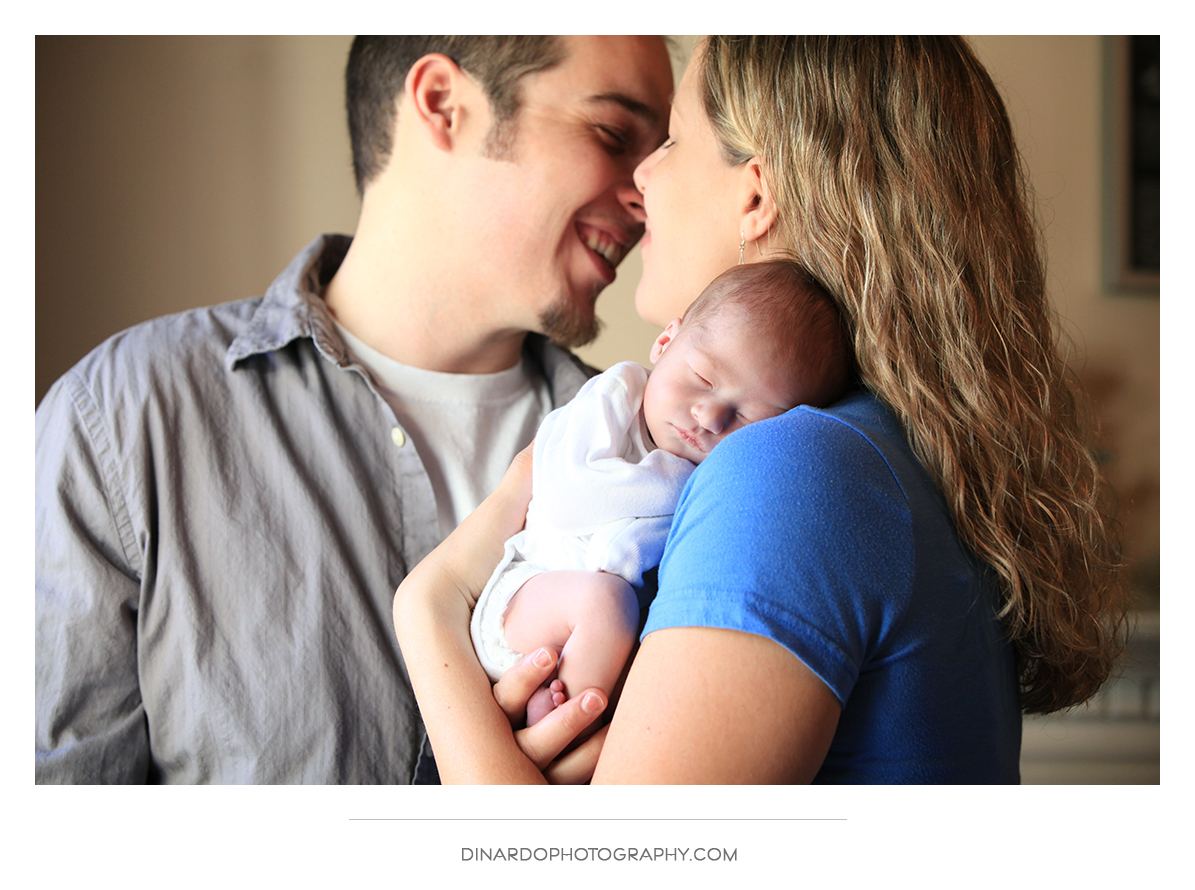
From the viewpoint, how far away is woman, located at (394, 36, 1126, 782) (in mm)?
658

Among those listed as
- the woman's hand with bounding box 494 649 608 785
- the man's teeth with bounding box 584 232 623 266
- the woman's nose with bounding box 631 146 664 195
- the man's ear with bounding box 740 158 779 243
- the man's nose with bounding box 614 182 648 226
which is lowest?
the woman's hand with bounding box 494 649 608 785

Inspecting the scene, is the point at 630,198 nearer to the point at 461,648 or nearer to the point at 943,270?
the point at 943,270

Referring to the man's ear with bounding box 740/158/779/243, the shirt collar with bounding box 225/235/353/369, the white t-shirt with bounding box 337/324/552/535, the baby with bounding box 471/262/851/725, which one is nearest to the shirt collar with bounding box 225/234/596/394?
the shirt collar with bounding box 225/235/353/369

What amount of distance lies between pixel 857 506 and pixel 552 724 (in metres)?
0.41

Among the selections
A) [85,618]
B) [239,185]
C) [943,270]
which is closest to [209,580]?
[85,618]

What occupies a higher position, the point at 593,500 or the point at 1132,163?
the point at 1132,163

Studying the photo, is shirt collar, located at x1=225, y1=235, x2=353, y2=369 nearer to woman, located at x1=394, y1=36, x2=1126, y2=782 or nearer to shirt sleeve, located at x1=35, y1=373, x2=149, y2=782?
shirt sleeve, located at x1=35, y1=373, x2=149, y2=782

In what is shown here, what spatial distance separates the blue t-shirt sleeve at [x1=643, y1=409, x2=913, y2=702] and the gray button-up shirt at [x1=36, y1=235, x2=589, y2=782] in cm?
72

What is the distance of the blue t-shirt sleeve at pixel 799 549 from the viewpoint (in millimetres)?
646

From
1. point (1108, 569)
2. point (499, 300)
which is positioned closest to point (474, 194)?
point (499, 300)

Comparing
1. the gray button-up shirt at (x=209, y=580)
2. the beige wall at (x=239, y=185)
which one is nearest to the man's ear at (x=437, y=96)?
the beige wall at (x=239, y=185)

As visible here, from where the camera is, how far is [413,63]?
1516mm

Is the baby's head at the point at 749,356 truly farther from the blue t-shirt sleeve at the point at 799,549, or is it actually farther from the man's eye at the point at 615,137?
the man's eye at the point at 615,137
